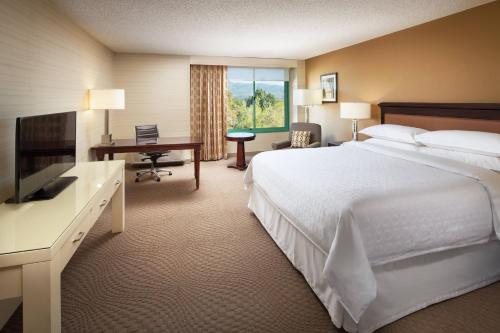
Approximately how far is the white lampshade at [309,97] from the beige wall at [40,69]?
3657mm

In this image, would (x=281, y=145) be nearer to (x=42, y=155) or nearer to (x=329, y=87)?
(x=329, y=87)

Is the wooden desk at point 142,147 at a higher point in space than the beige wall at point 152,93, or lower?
lower

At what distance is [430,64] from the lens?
12.6 feet

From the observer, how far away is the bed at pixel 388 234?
1.74 meters

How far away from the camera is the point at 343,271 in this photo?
1694mm

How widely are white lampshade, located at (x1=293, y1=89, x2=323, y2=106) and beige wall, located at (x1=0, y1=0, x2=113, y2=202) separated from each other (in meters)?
3.66

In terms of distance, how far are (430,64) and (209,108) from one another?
4292 mm

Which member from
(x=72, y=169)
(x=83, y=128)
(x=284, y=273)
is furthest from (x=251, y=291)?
(x=83, y=128)

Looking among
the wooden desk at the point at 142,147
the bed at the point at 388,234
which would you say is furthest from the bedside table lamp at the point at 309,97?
the bed at the point at 388,234

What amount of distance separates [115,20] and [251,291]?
11.6 ft

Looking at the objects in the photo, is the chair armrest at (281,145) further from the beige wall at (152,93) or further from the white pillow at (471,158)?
the white pillow at (471,158)

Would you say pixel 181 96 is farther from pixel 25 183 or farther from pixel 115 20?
pixel 25 183

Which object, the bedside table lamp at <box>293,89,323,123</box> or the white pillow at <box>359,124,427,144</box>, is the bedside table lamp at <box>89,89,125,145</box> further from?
the white pillow at <box>359,124,427,144</box>

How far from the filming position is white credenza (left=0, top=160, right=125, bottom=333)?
1259 millimetres
